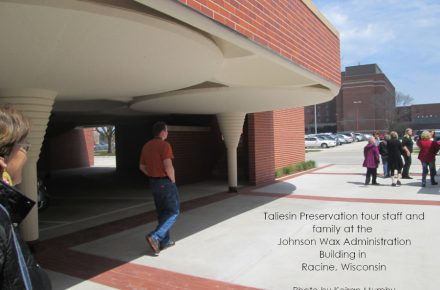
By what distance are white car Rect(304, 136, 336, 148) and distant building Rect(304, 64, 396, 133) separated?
127 feet

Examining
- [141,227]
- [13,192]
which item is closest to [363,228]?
[141,227]

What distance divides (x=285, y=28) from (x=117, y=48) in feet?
11.6

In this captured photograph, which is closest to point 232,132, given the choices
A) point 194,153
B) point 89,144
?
point 194,153

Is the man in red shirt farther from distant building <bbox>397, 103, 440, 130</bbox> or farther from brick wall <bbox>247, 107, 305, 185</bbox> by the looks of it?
distant building <bbox>397, 103, 440, 130</bbox>

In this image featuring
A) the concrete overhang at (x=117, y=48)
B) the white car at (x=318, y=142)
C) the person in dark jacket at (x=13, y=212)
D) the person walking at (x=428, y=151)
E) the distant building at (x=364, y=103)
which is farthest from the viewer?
the distant building at (x=364, y=103)

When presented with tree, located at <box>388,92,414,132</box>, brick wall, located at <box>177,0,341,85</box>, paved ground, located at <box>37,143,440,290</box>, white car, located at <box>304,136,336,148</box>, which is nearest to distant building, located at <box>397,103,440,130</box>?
tree, located at <box>388,92,414,132</box>

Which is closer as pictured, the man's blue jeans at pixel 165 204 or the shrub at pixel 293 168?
the man's blue jeans at pixel 165 204

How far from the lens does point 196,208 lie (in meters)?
9.38

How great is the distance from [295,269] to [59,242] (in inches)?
156

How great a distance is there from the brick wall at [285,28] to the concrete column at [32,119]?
3060 mm

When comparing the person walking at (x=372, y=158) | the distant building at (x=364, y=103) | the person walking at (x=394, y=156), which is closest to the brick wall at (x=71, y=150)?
the person walking at (x=372, y=158)

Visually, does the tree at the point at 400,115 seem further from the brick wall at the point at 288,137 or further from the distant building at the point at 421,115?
the brick wall at the point at 288,137

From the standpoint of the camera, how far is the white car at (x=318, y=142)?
46469 millimetres

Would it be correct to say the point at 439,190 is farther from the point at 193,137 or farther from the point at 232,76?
the point at 193,137
